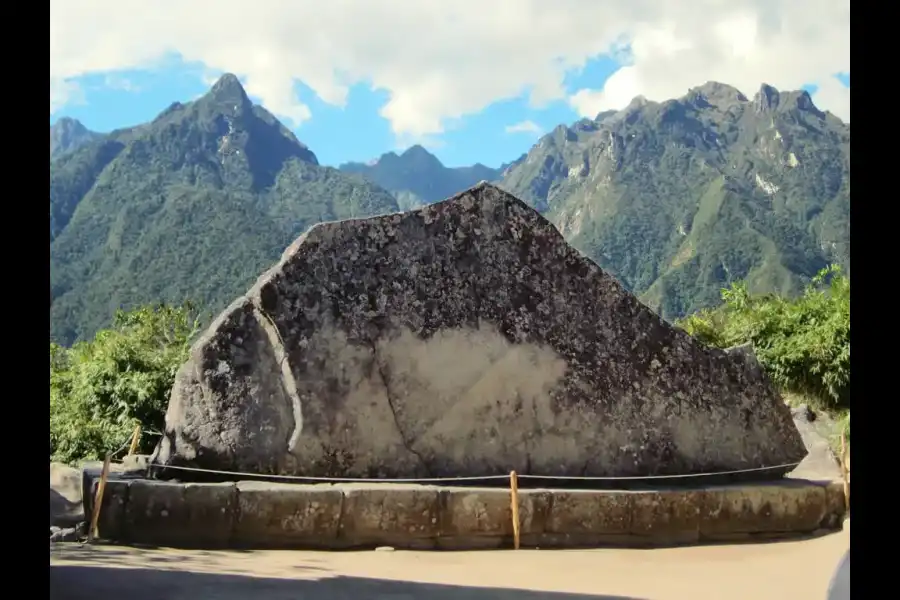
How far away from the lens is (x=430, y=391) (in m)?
5.84

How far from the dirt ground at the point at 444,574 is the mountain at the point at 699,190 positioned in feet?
95.6

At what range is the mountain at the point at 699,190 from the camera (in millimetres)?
50469

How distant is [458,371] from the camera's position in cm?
591

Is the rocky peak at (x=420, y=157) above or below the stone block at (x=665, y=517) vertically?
above

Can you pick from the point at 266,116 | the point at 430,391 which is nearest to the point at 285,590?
the point at 430,391

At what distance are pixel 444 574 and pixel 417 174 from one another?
113 metres

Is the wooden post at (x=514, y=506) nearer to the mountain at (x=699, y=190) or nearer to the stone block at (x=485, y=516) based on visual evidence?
the stone block at (x=485, y=516)

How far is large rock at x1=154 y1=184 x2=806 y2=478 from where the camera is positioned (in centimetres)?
553

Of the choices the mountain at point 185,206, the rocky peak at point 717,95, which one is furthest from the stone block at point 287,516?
the rocky peak at point 717,95

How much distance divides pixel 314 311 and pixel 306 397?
590 mm

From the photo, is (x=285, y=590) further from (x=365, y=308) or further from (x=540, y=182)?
(x=540, y=182)

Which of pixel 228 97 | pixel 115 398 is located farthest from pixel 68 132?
pixel 115 398

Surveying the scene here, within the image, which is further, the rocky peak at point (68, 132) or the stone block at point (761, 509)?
the rocky peak at point (68, 132)

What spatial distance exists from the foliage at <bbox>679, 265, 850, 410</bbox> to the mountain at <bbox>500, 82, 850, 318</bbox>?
20.3 meters
